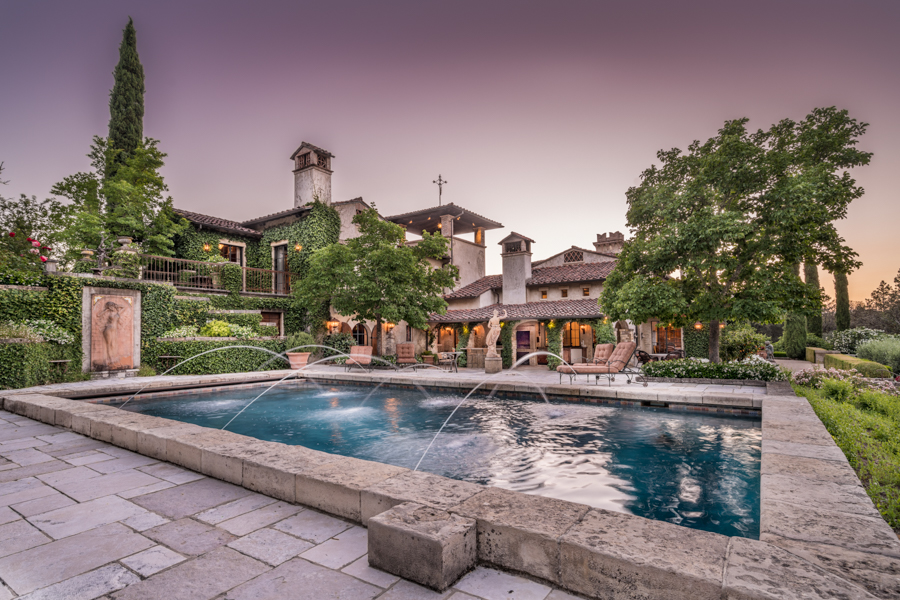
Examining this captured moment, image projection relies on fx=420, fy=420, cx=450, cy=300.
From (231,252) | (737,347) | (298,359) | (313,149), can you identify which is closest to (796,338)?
(737,347)

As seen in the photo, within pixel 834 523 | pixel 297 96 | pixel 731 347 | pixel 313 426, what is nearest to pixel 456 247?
pixel 297 96

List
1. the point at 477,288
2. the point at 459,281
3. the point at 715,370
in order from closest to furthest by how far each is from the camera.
Answer: the point at 715,370, the point at 459,281, the point at 477,288

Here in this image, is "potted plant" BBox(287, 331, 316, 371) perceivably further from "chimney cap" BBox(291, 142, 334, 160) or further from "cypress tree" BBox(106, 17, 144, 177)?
"cypress tree" BBox(106, 17, 144, 177)

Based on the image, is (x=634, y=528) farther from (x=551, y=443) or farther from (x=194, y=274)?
(x=194, y=274)

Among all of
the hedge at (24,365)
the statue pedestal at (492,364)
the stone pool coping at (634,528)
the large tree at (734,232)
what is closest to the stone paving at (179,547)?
the stone pool coping at (634,528)

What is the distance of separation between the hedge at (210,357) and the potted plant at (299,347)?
92 centimetres

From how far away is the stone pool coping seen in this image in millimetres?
1663

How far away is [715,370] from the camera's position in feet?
35.9

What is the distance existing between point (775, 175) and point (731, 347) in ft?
24.8

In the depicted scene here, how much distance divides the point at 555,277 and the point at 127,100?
24.5m

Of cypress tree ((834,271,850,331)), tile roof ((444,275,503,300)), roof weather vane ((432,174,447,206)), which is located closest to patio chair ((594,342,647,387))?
tile roof ((444,275,503,300))

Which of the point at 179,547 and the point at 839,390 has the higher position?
the point at 179,547

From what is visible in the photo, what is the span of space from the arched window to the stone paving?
17.0 metres

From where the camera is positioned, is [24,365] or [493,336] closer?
[24,365]
